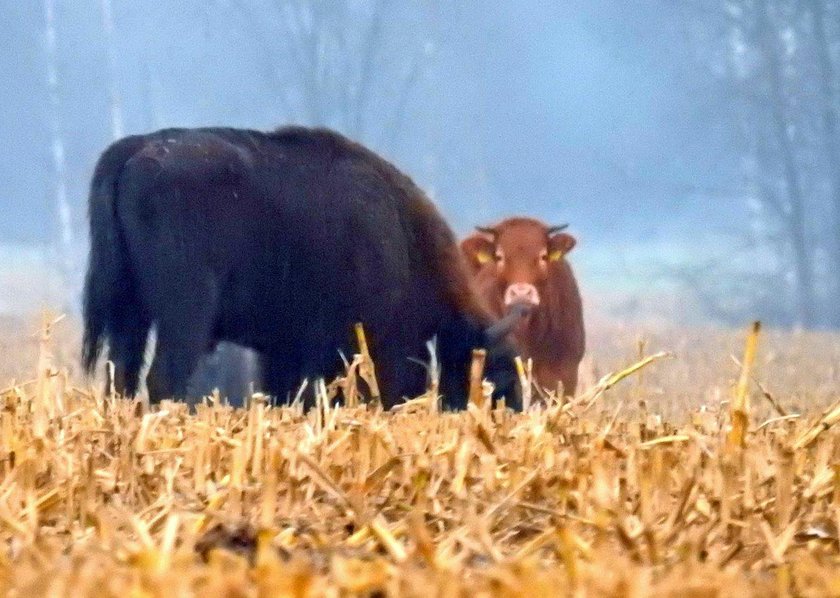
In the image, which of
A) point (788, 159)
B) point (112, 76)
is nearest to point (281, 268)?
point (788, 159)

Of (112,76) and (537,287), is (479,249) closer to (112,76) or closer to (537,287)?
(537,287)

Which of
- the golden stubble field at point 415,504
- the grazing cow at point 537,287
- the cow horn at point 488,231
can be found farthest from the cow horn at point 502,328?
the golden stubble field at point 415,504

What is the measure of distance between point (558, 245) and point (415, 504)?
4343 mm

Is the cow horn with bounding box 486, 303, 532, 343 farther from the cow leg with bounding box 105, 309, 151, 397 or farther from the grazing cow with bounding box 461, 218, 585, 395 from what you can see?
the cow leg with bounding box 105, 309, 151, 397

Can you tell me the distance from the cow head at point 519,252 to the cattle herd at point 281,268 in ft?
0.05

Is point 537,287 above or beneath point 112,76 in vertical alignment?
beneath

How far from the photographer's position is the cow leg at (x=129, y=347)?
432 centimetres

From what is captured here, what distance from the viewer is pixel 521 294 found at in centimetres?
559

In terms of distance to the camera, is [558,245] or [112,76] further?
[112,76]

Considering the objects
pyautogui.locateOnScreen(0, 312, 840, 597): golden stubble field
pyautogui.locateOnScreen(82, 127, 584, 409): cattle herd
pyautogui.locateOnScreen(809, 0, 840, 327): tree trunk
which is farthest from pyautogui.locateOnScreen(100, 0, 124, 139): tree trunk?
pyautogui.locateOnScreen(0, 312, 840, 597): golden stubble field

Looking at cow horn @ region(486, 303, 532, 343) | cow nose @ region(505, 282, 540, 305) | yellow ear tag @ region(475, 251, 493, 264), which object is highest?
yellow ear tag @ region(475, 251, 493, 264)

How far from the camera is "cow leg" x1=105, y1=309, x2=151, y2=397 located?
4324 mm

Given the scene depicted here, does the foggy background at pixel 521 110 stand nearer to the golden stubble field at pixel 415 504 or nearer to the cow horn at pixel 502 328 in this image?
the cow horn at pixel 502 328

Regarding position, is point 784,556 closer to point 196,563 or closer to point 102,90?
point 196,563
